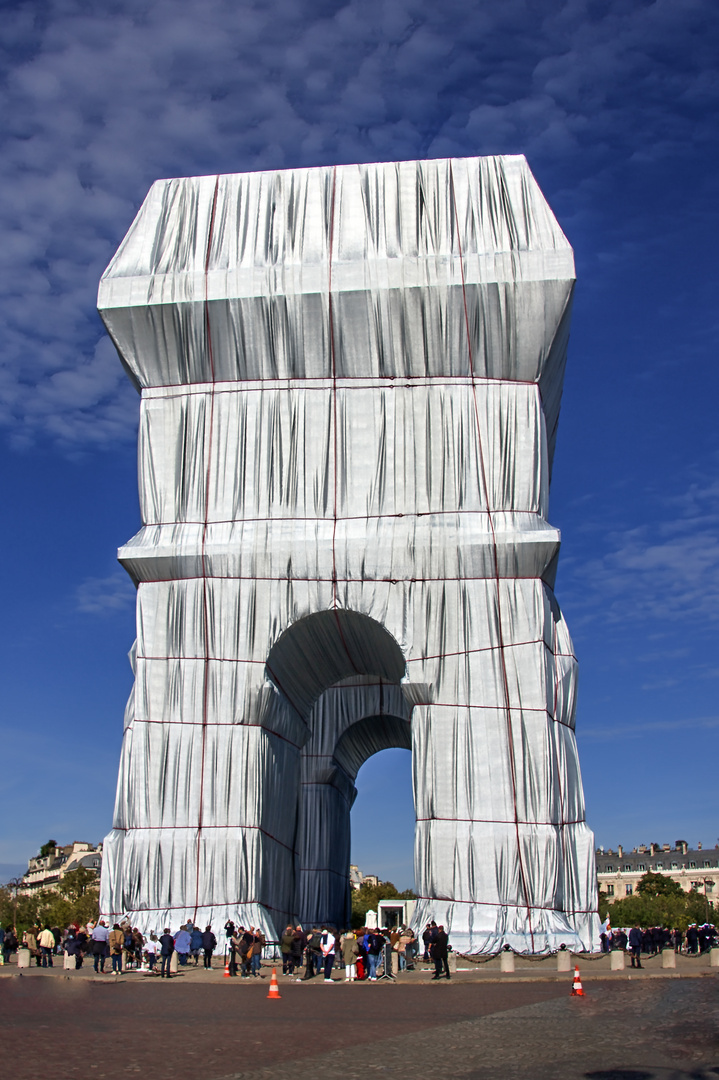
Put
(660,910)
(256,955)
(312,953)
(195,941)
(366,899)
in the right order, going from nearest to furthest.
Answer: (312,953) < (256,955) < (195,941) < (660,910) < (366,899)

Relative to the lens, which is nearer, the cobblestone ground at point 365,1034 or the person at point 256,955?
the cobblestone ground at point 365,1034

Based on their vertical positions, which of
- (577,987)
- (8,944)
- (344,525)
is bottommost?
(8,944)

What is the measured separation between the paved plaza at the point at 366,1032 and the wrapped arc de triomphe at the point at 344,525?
292 inches

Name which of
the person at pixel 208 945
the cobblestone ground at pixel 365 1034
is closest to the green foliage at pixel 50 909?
the person at pixel 208 945

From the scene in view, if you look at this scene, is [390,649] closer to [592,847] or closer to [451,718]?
[451,718]

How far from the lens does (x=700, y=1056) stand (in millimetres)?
8562

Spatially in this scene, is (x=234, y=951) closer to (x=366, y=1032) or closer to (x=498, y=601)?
(x=498, y=601)

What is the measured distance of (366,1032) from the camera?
10.6 meters

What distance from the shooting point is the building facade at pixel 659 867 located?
124 metres

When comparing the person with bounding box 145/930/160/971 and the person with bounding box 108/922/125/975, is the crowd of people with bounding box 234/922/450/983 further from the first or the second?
the person with bounding box 108/922/125/975

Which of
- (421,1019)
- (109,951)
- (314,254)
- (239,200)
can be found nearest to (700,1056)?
(421,1019)

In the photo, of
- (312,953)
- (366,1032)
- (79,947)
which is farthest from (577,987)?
(79,947)

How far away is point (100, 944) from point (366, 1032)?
43.8 ft

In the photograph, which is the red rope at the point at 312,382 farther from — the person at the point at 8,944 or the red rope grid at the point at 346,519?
the person at the point at 8,944
